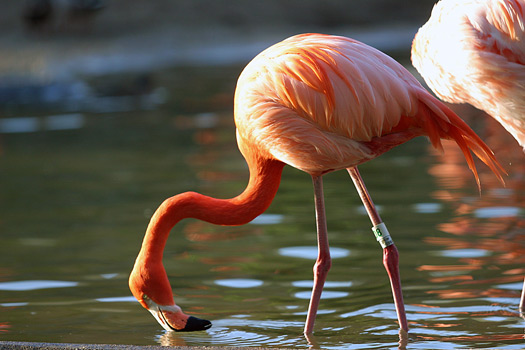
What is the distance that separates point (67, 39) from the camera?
27.5 metres

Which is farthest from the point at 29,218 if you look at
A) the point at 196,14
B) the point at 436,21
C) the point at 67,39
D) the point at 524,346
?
the point at 196,14

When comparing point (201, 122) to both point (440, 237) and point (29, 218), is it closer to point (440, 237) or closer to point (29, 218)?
point (29, 218)

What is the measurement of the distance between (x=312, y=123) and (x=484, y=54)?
90 cm

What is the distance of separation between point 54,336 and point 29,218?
305 centimetres

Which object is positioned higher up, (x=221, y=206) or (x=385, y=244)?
(x=221, y=206)

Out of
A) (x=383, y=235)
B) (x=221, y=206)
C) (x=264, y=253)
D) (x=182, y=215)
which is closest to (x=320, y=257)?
(x=383, y=235)

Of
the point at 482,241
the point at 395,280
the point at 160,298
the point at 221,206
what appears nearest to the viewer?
the point at 160,298

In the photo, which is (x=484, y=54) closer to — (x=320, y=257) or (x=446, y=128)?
(x=446, y=128)

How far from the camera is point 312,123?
390 centimetres

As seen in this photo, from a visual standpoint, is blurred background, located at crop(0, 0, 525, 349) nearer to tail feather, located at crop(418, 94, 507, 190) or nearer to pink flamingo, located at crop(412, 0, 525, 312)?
pink flamingo, located at crop(412, 0, 525, 312)

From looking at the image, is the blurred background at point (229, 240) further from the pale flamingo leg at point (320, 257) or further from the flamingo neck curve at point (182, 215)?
the flamingo neck curve at point (182, 215)

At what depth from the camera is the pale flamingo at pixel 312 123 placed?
3859 millimetres

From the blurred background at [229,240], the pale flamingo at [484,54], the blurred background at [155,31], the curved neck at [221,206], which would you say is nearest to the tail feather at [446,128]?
the pale flamingo at [484,54]

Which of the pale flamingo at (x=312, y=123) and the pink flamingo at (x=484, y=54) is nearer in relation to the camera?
the pale flamingo at (x=312, y=123)
